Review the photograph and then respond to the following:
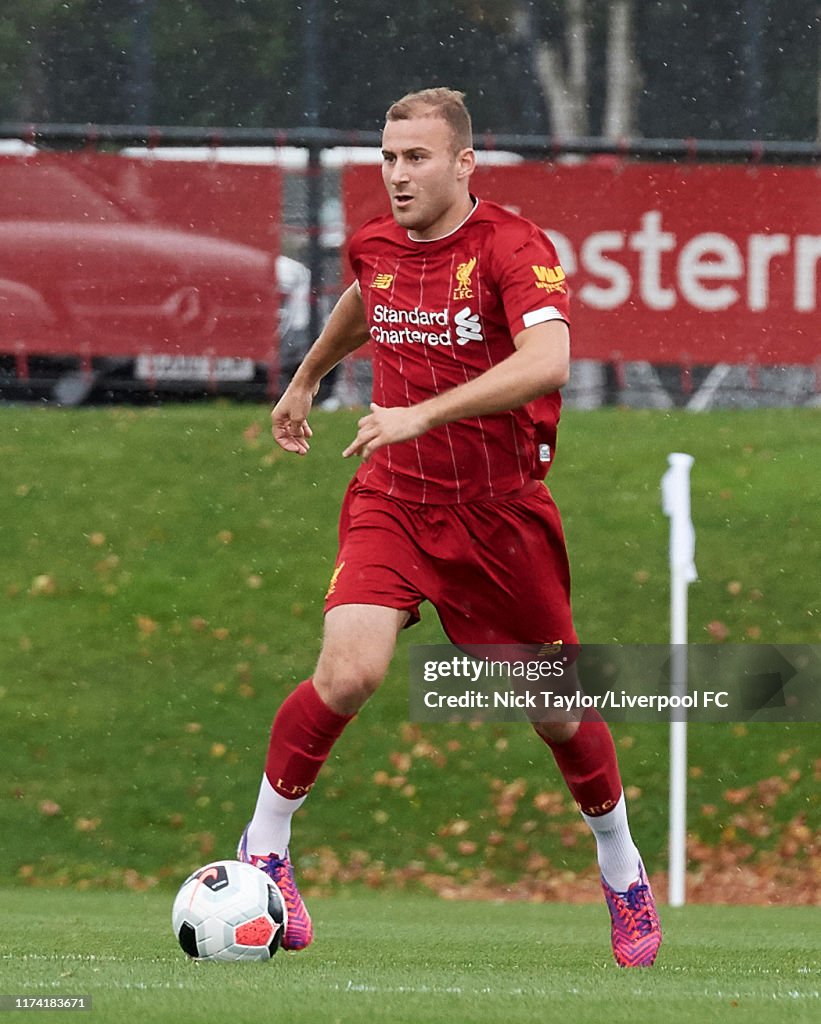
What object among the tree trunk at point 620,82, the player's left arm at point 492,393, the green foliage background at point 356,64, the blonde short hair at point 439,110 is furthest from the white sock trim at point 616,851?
the tree trunk at point 620,82

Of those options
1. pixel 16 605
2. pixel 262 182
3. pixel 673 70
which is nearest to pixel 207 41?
pixel 262 182

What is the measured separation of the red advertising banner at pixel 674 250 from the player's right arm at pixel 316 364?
8.37m

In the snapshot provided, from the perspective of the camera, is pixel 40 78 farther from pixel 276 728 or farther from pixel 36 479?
pixel 276 728

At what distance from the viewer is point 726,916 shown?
8727mm

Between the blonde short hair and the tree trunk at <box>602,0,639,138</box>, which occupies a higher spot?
the tree trunk at <box>602,0,639,138</box>

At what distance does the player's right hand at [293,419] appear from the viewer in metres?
6.31

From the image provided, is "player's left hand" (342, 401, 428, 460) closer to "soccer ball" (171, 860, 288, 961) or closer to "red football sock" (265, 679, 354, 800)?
"red football sock" (265, 679, 354, 800)

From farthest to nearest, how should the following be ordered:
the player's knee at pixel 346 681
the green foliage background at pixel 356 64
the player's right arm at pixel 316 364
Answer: the green foliage background at pixel 356 64
the player's right arm at pixel 316 364
the player's knee at pixel 346 681

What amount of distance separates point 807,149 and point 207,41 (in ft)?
16.3

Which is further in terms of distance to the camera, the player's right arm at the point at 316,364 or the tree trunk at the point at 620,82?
the tree trunk at the point at 620,82

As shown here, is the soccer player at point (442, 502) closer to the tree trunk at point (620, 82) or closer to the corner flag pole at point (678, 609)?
the corner flag pole at point (678, 609)

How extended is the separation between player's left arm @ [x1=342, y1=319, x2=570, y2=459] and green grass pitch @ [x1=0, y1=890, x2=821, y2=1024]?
134 cm

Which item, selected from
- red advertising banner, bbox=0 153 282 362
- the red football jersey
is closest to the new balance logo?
the red football jersey

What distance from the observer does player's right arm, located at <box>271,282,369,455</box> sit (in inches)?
248
